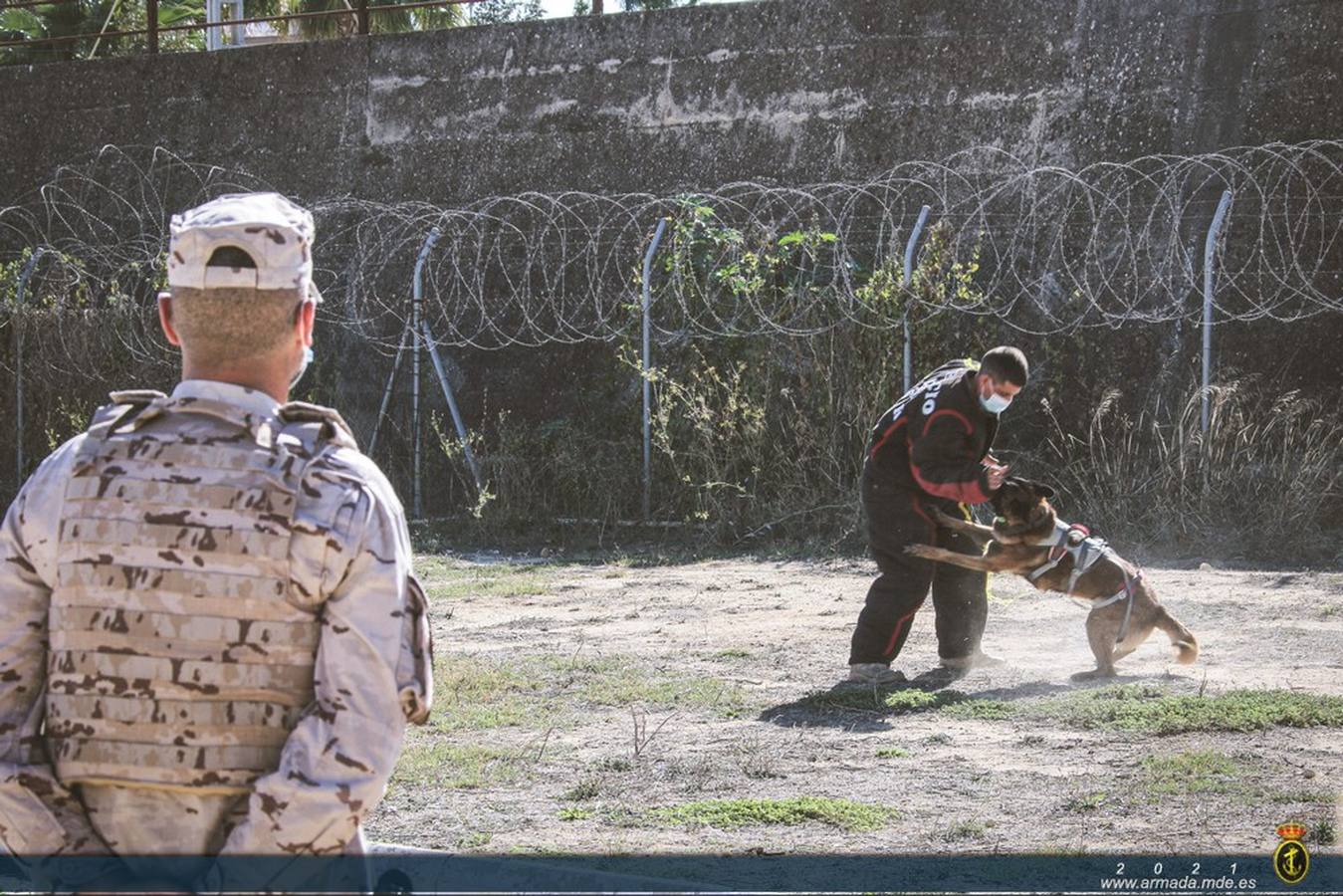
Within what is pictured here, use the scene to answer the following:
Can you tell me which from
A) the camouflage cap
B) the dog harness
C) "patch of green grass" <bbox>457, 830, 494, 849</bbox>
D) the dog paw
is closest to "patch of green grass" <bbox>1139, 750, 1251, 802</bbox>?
the dog harness

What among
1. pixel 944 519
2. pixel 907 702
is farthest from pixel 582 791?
pixel 944 519

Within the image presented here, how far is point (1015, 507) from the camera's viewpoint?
704 centimetres

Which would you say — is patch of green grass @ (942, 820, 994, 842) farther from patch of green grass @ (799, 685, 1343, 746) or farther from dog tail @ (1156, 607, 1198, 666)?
dog tail @ (1156, 607, 1198, 666)

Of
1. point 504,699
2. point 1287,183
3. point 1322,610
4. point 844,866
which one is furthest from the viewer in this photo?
point 1287,183

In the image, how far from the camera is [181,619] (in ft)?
7.82

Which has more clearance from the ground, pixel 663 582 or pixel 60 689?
pixel 60 689

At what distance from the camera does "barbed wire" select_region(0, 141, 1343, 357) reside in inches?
452

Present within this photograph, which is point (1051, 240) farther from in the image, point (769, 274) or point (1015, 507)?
point (1015, 507)

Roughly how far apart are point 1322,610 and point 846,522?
3.85 metres

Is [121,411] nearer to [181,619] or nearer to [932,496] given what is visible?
[181,619]

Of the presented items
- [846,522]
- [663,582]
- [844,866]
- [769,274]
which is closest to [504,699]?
[844,866]

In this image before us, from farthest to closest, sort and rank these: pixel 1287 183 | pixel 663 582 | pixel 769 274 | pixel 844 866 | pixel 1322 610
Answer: pixel 769 274
pixel 1287 183
pixel 663 582
pixel 1322 610
pixel 844 866

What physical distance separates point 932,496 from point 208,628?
530cm

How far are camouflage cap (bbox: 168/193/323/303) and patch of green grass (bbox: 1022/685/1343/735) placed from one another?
14.7 feet
